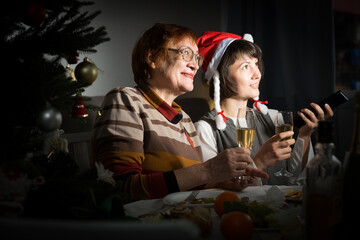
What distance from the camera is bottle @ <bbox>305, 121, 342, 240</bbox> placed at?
2.23ft

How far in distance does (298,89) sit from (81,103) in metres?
1.73

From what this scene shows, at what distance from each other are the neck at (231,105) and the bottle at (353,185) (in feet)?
4.20

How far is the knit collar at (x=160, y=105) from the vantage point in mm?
1523

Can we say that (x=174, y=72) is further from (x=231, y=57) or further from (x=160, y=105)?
(x=231, y=57)

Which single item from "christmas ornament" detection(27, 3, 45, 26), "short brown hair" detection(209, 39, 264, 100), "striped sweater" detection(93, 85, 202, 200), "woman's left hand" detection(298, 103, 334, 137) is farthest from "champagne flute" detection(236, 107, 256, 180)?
"christmas ornament" detection(27, 3, 45, 26)

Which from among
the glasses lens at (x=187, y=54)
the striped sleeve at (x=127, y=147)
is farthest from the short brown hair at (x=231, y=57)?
the striped sleeve at (x=127, y=147)

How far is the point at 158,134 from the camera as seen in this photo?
144 cm

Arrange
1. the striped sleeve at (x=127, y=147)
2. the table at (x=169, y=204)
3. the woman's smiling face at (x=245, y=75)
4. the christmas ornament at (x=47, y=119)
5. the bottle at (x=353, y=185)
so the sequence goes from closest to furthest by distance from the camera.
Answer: the bottle at (x=353, y=185) → the christmas ornament at (x=47, y=119) → the table at (x=169, y=204) → the striped sleeve at (x=127, y=147) → the woman's smiling face at (x=245, y=75)

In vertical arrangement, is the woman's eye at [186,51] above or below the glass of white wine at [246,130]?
above

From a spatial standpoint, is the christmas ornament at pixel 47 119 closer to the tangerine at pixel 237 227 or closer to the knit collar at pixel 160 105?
the tangerine at pixel 237 227

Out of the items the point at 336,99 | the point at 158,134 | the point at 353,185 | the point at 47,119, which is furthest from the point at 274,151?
the point at 47,119

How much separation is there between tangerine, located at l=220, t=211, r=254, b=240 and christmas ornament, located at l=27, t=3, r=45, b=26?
635mm

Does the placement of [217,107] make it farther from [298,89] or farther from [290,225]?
[290,225]

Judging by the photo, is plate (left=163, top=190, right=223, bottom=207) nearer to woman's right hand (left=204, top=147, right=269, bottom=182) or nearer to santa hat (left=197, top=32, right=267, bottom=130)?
woman's right hand (left=204, top=147, right=269, bottom=182)
